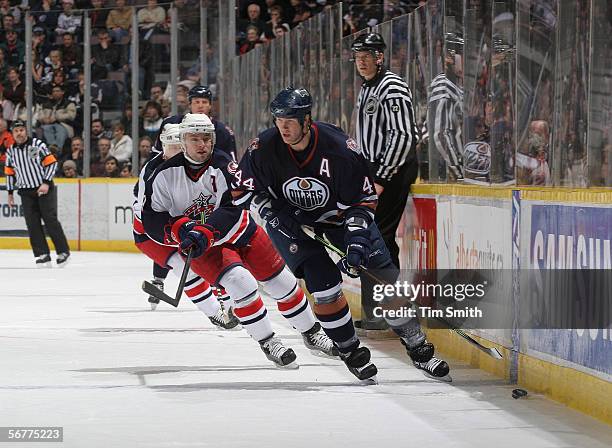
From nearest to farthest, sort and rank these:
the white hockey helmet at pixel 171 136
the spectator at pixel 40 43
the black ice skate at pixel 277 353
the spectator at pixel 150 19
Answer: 1. the black ice skate at pixel 277 353
2. the white hockey helmet at pixel 171 136
3. the spectator at pixel 150 19
4. the spectator at pixel 40 43

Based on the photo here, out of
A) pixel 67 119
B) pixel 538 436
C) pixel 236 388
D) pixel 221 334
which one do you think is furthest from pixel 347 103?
pixel 67 119

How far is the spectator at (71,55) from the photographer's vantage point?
17.6 metres

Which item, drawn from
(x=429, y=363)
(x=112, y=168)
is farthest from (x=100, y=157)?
(x=429, y=363)

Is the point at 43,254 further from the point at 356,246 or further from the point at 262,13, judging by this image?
the point at 356,246

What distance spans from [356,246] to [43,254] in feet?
29.5

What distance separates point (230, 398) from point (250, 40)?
11.8 metres

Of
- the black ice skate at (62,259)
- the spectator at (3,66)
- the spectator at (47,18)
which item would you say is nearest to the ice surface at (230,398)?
the black ice skate at (62,259)

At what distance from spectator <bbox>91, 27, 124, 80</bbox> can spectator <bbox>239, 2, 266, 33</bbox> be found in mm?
1549

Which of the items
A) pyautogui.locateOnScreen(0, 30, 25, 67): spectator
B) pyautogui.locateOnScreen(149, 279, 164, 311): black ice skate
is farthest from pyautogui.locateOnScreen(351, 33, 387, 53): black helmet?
pyautogui.locateOnScreen(0, 30, 25, 67): spectator

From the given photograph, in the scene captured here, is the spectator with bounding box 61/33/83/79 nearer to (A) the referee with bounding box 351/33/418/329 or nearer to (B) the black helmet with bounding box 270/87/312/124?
(A) the referee with bounding box 351/33/418/329

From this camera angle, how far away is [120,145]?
1692cm

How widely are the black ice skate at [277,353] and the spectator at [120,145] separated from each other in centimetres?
1055

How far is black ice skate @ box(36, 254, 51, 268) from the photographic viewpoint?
14375 millimetres

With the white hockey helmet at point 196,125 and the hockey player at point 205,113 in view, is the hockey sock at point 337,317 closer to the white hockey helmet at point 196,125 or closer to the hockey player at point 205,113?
the white hockey helmet at point 196,125
